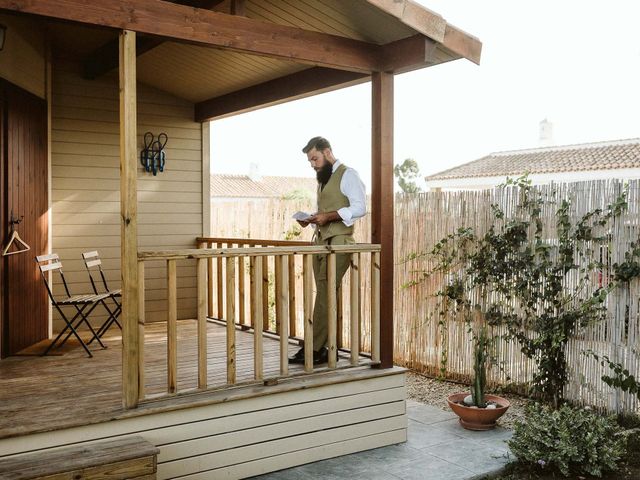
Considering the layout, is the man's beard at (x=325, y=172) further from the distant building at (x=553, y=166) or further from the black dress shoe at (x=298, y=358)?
the distant building at (x=553, y=166)

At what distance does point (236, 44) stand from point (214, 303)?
4056mm

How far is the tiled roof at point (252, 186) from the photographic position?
1276 inches

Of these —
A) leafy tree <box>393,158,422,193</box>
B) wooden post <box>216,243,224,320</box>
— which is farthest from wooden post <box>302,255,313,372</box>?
leafy tree <box>393,158,422,193</box>

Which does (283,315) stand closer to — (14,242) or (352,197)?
(352,197)

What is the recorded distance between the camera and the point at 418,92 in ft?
141

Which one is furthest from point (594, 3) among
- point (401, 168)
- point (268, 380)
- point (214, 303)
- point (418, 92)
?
point (268, 380)

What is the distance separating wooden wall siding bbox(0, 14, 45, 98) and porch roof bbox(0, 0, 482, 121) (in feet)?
0.71

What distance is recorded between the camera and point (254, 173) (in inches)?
1389

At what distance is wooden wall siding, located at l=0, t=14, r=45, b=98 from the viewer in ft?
17.0

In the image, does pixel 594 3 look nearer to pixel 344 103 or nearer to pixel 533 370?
pixel 344 103

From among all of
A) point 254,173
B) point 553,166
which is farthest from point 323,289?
point 254,173

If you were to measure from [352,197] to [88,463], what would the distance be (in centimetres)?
242

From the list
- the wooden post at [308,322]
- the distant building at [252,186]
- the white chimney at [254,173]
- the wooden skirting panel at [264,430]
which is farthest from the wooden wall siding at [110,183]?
the white chimney at [254,173]

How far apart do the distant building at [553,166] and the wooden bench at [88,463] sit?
15.7 meters
